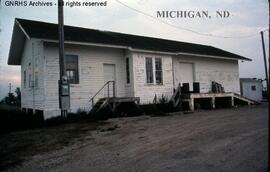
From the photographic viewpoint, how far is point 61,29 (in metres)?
10.6

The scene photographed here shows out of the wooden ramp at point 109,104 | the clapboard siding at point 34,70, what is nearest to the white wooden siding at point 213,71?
the wooden ramp at point 109,104

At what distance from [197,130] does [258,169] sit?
4.18m

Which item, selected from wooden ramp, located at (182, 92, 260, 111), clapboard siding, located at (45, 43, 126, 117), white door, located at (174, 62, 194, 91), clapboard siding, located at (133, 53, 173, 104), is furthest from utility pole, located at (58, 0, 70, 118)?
white door, located at (174, 62, 194, 91)

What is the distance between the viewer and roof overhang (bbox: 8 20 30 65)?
55.7ft

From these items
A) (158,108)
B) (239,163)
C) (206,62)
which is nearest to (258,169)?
(239,163)

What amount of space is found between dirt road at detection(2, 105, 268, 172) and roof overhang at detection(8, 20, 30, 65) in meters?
11.3

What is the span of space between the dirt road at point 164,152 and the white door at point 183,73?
1033 cm

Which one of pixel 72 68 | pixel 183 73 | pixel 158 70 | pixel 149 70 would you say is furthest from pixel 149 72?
pixel 72 68

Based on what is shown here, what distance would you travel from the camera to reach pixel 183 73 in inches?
767

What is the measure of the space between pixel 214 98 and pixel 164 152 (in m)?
13.1

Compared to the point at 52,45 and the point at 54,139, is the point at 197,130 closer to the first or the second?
the point at 54,139

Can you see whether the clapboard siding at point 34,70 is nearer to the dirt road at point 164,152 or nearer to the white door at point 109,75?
the white door at point 109,75

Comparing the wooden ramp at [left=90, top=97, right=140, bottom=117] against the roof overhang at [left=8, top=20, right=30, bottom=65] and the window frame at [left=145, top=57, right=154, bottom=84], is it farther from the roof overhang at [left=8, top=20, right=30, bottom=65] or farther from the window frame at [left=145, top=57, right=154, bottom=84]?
the roof overhang at [left=8, top=20, right=30, bottom=65]

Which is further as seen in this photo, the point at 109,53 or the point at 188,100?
the point at 188,100
